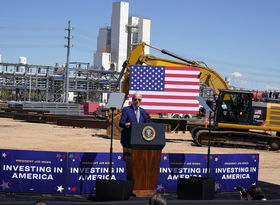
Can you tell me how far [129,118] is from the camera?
9930mm

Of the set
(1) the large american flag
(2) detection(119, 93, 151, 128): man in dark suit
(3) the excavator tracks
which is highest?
(1) the large american flag

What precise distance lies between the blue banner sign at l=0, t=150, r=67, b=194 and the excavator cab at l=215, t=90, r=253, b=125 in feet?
54.0

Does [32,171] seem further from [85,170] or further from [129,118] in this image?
[129,118]

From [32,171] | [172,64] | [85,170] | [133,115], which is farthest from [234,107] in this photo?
[32,171]

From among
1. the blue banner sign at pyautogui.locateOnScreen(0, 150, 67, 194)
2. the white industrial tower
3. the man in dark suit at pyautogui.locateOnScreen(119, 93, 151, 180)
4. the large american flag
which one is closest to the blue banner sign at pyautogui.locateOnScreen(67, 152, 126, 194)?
the blue banner sign at pyautogui.locateOnScreen(0, 150, 67, 194)

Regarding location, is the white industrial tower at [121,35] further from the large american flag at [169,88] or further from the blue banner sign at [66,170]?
the blue banner sign at [66,170]

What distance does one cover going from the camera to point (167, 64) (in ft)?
95.0

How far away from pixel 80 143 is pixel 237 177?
14441mm

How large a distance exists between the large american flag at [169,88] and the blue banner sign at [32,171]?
1778cm

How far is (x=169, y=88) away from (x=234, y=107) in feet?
14.4

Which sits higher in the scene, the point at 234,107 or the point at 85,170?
the point at 234,107

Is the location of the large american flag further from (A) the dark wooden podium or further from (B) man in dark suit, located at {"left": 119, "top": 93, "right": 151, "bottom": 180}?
(A) the dark wooden podium

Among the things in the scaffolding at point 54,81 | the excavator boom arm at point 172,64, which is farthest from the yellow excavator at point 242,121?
the scaffolding at point 54,81

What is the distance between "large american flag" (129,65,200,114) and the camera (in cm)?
2780
